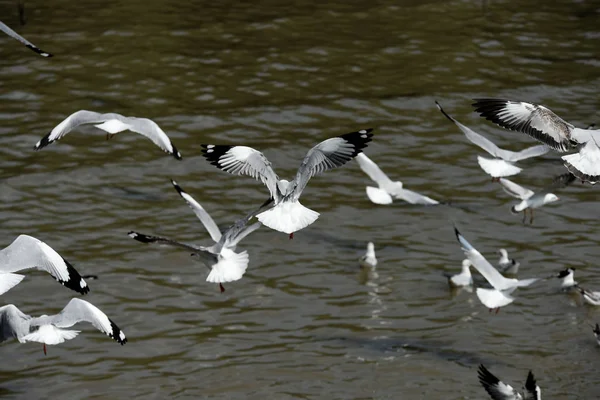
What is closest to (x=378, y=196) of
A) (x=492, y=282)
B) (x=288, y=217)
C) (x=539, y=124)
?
(x=492, y=282)

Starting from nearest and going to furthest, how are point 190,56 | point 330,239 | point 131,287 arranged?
point 131,287 < point 330,239 < point 190,56

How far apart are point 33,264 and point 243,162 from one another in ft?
6.25

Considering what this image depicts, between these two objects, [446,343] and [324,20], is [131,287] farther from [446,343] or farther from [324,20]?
[324,20]

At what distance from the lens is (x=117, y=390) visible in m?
9.48

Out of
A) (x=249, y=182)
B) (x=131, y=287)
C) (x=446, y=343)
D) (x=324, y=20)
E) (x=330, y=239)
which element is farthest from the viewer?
(x=324, y=20)

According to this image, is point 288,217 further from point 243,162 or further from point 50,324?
point 50,324

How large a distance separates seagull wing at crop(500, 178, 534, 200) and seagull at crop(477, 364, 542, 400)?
368 cm

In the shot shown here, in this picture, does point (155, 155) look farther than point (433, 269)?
Yes

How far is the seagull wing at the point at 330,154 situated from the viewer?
8812 mm

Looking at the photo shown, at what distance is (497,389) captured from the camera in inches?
339

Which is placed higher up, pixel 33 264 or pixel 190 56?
pixel 33 264

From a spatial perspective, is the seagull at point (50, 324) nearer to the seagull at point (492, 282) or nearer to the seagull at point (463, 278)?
the seagull at point (492, 282)

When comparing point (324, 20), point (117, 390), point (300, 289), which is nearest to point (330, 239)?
point (300, 289)

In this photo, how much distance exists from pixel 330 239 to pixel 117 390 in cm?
363
